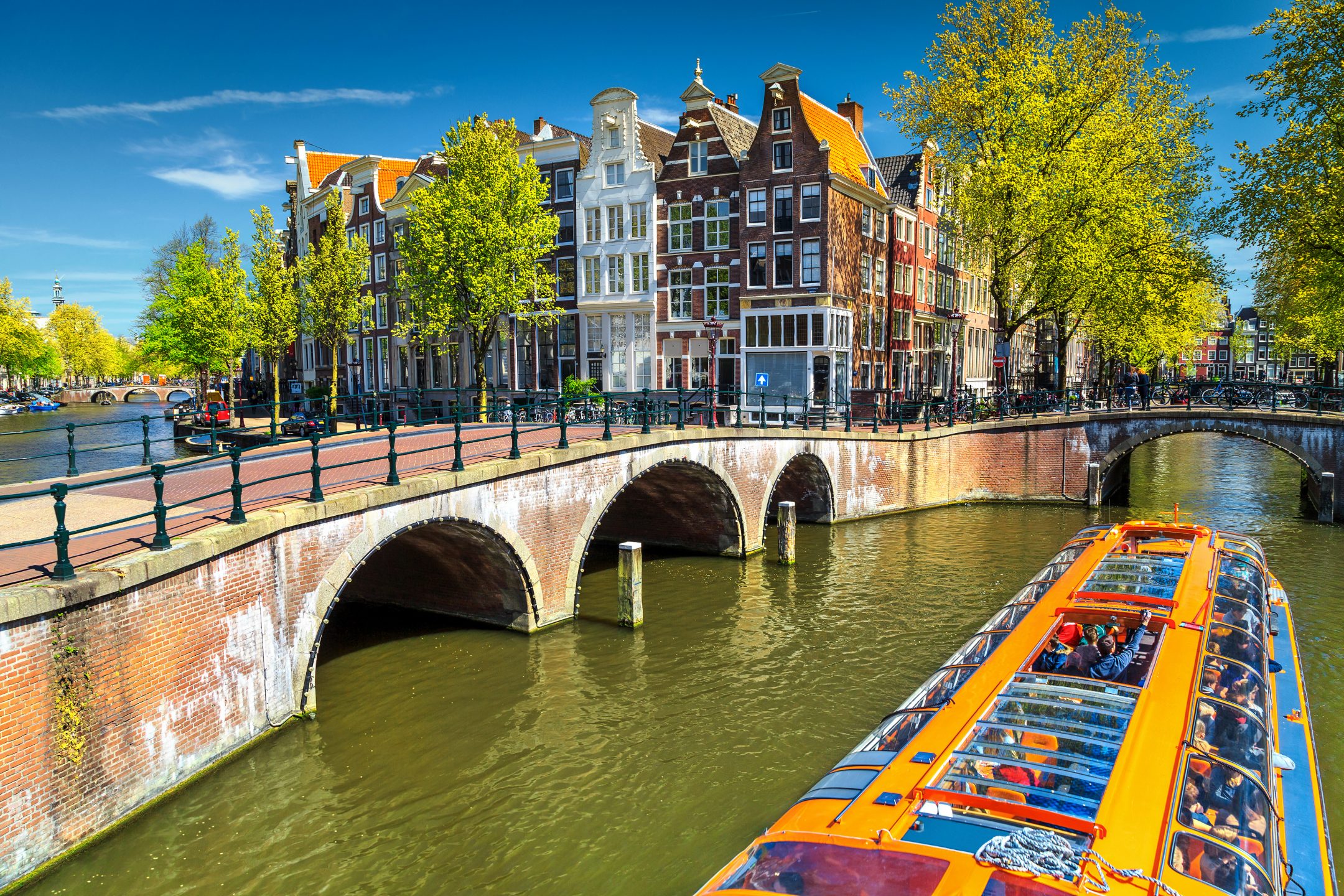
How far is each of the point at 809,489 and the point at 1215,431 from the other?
14061 millimetres

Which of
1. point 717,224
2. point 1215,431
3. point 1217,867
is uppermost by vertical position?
point 717,224

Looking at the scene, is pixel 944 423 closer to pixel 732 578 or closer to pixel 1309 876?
pixel 732 578

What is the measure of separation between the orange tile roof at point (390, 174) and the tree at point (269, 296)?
678 cm

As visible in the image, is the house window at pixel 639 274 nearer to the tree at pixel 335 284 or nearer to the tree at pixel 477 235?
the tree at pixel 477 235

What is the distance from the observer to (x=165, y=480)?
48.6 feet

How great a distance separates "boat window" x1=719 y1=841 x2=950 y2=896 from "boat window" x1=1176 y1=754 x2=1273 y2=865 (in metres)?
2.12

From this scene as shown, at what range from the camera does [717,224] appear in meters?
36.5

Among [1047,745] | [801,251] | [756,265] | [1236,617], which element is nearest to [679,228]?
[756,265]

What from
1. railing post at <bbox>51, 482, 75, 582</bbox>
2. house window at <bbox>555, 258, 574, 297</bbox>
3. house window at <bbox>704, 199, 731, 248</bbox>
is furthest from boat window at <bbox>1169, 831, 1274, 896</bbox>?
house window at <bbox>555, 258, 574, 297</bbox>

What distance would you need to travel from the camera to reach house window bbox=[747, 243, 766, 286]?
117 feet

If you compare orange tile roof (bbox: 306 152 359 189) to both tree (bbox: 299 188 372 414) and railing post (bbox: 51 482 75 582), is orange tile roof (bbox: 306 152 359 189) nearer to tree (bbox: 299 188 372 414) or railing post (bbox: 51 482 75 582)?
tree (bbox: 299 188 372 414)

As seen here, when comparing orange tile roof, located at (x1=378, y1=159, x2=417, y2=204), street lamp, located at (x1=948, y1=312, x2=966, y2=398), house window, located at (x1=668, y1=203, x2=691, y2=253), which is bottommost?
street lamp, located at (x1=948, y1=312, x2=966, y2=398)

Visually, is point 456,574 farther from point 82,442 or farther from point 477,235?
point 82,442

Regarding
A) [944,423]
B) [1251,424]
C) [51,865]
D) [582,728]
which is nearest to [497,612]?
[582,728]
